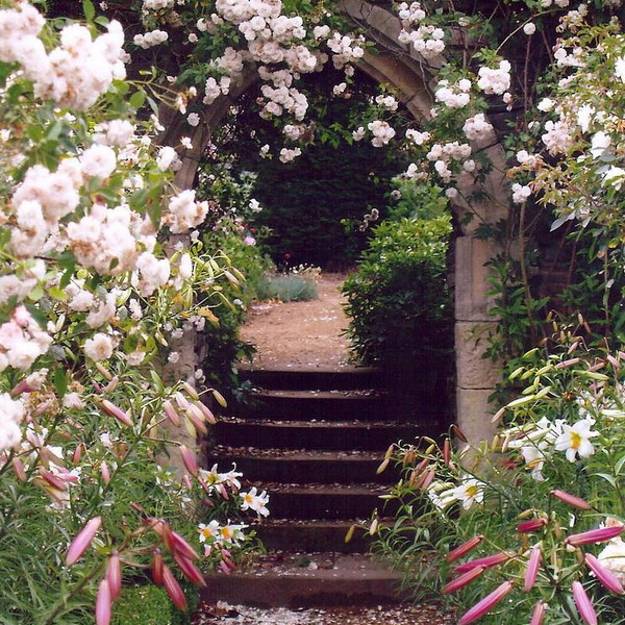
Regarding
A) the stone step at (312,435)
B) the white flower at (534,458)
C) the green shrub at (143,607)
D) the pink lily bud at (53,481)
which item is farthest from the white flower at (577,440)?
the stone step at (312,435)

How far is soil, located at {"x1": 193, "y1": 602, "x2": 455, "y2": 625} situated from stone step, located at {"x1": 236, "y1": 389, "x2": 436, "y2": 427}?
1.88 m

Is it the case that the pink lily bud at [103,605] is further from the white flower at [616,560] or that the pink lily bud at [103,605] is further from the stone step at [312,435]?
the stone step at [312,435]

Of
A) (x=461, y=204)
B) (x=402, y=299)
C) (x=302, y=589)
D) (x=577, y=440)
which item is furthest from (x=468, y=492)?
(x=402, y=299)

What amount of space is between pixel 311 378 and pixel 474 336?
8.03 ft

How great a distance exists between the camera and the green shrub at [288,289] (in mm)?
10047

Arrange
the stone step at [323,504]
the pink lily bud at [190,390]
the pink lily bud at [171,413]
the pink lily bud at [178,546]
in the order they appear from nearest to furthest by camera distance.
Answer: the pink lily bud at [178,546] → the pink lily bud at [171,413] → the pink lily bud at [190,390] → the stone step at [323,504]

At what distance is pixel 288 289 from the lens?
10.2m

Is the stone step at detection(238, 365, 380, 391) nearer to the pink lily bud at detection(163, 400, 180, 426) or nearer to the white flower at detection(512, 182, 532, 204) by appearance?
the white flower at detection(512, 182, 532, 204)

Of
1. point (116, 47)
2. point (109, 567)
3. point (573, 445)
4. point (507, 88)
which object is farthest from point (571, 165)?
point (109, 567)

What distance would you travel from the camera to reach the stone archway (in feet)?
15.2

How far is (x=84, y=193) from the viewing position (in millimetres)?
1675

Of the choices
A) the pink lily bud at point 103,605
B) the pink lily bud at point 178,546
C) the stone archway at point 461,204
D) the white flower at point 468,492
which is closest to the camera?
the pink lily bud at point 103,605

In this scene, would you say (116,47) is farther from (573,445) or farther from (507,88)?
(507,88)

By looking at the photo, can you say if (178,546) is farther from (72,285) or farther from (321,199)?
(321,199)
